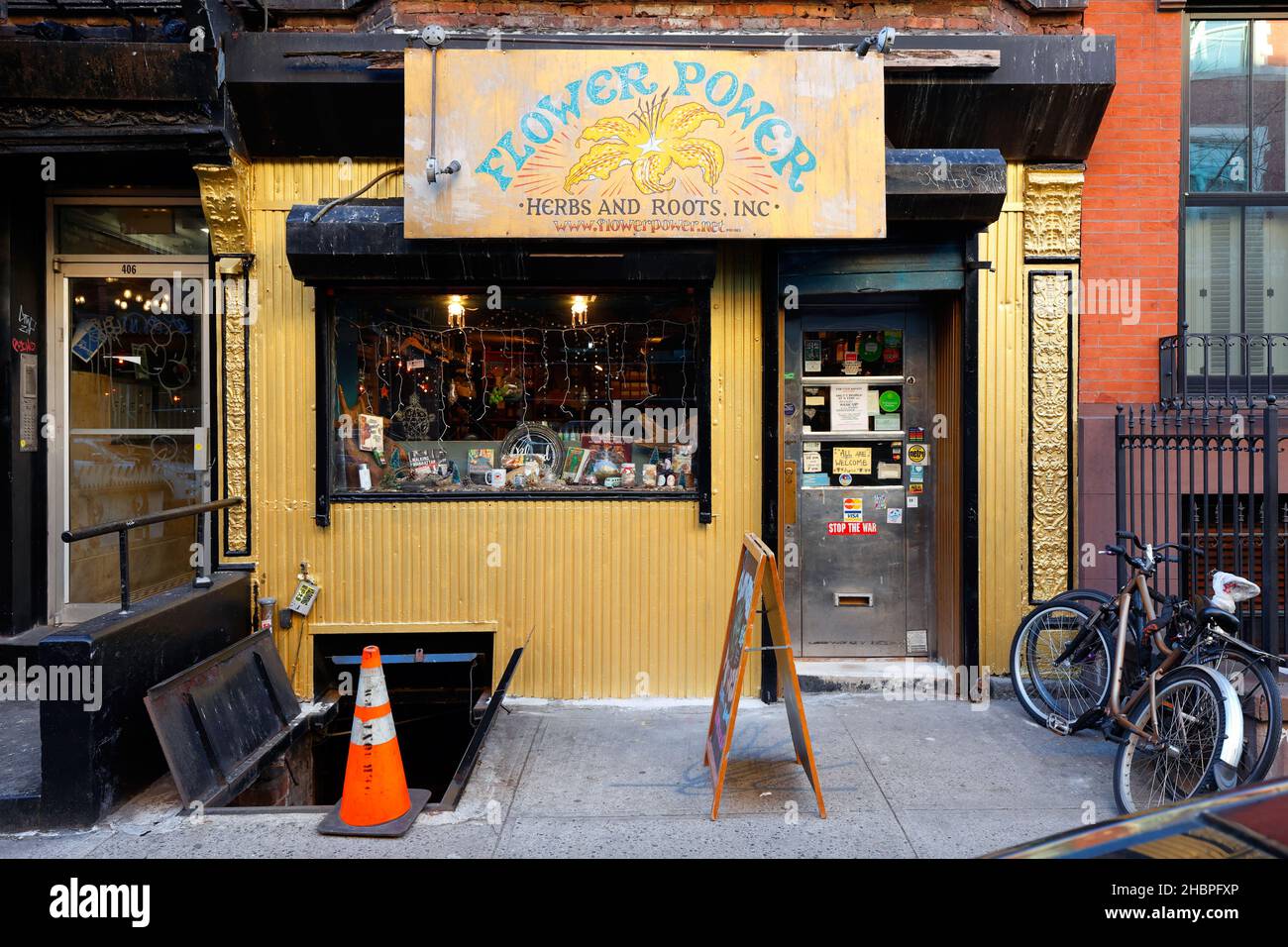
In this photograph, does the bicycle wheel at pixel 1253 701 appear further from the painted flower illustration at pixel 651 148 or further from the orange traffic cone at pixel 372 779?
the orange traffic cone at pixel 372 779

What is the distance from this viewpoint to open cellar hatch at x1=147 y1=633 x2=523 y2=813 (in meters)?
4.53

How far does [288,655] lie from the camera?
600cm

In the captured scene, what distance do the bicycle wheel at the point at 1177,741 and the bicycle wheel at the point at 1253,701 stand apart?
0.50 ft

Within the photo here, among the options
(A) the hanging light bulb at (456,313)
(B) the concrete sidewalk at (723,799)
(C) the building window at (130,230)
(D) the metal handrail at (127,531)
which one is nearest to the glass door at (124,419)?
(C) the building window at (130,230)

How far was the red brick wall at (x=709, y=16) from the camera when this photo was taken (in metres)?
5.82

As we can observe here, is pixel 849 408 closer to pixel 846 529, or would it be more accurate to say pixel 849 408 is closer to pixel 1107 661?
pixel 846 529

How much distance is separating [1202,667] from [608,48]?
202 inches

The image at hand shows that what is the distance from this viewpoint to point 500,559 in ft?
19.8

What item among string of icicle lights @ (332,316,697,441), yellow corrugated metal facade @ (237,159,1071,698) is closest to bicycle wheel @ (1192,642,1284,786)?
yellow corrugated metal facade @ (237,159,1071,698)

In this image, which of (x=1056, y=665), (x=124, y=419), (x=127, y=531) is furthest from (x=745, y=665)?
(x=124, y=419)

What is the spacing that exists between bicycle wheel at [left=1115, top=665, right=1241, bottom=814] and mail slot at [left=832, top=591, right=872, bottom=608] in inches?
83.2

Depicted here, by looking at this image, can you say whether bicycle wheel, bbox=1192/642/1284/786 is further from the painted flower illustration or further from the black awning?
the painted flower illustration

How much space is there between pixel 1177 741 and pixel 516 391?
15.3 ft

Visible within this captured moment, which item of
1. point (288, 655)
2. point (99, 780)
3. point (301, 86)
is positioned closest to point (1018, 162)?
point (301, 86)
